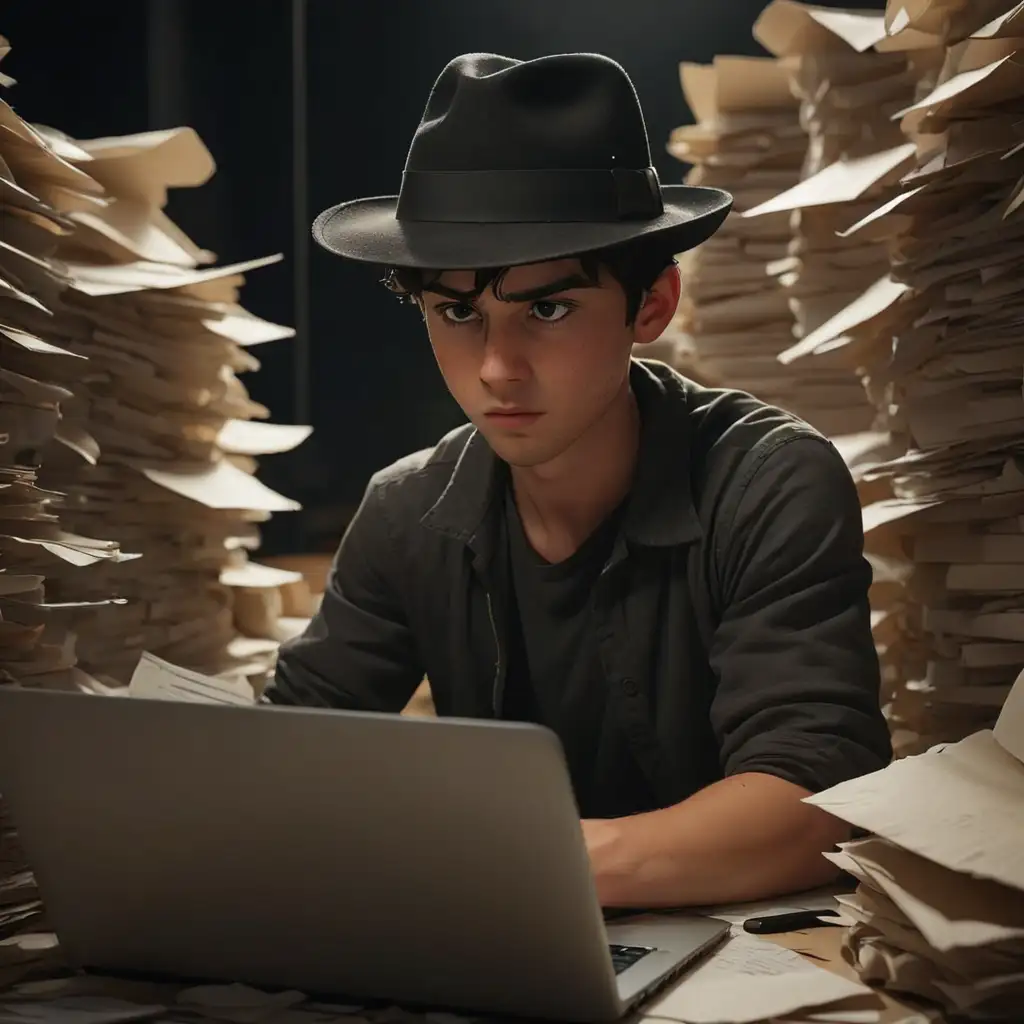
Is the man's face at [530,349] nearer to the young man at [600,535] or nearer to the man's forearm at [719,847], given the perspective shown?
the young man at [600,535]

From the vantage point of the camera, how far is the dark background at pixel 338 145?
4328 mm

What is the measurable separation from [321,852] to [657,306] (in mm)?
1014

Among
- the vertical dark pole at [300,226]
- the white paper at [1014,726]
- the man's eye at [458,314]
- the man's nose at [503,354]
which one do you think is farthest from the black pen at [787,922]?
the vertical dark pole at [300,226]

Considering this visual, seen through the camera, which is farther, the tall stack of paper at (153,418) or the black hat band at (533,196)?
the tall stack of paper at (153,418)

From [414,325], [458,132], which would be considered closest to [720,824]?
[458,132]

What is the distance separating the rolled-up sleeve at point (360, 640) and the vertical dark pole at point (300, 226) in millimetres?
2427

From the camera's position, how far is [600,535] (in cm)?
210

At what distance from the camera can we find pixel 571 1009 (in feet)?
4.08

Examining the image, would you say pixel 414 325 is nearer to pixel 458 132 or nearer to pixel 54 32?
pixel 54 32

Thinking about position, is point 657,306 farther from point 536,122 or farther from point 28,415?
point 28,415

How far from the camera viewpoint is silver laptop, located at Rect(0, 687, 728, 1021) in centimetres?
115

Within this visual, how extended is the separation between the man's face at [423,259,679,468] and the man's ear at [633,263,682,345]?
0.28 ft

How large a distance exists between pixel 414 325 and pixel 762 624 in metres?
3.07

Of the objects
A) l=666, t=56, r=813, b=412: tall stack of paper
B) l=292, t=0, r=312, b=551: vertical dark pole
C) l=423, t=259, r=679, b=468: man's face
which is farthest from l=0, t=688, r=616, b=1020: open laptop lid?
l=292, t=0, r=312, b=551: vertical dark pole
